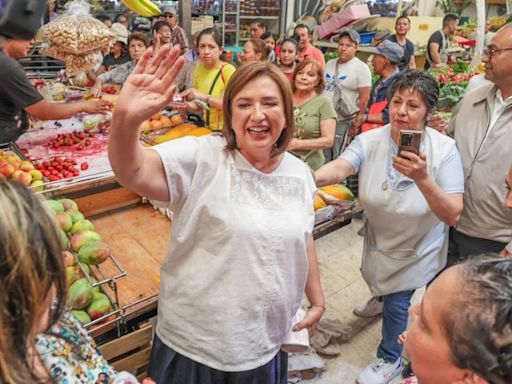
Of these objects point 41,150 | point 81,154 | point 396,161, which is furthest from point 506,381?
point 41,150

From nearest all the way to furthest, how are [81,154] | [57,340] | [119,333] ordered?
[57,340], [119,333], [81,154]

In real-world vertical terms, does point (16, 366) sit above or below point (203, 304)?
above

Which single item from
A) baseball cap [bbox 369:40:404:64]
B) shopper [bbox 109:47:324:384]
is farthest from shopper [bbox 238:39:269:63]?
shopper [bbox 109:47:324:384]

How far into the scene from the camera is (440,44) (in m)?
6.38

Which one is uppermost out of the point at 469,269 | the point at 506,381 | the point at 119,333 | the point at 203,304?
the point at 469,269

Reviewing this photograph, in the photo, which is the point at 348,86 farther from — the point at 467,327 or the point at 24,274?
the point at 24,274

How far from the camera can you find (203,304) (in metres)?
1.33

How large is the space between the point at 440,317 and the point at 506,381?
152mm

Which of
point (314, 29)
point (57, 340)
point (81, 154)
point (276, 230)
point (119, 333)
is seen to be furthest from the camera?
point (314, 29)

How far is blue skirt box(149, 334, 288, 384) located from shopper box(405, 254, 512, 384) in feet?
2.31

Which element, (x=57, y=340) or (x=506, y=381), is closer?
(x=506, y=381)

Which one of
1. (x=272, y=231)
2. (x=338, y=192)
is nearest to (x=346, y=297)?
(x=338, y=192)

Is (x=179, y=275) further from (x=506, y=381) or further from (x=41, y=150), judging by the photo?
(x=41, y=150)

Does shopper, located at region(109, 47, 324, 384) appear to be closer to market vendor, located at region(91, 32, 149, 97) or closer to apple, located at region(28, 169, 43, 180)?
apple, located at region(28, 169, 43, 180)
